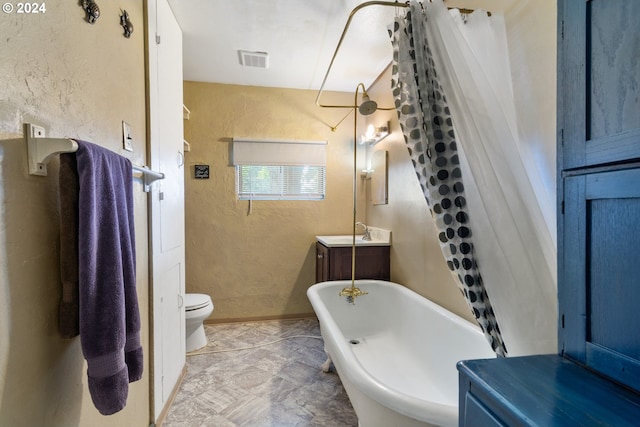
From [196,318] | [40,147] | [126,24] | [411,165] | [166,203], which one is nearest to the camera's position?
[40,147]

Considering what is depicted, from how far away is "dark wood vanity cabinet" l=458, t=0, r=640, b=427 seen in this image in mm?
552

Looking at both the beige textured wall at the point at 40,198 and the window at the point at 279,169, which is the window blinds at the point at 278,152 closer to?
the window at the point at 279,169

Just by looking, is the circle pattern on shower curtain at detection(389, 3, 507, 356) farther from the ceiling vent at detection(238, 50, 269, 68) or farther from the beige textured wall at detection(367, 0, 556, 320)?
the ceiling vent at detection(238, 50, 269, 68)

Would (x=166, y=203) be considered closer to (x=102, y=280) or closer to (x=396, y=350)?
(x=102, y=280)

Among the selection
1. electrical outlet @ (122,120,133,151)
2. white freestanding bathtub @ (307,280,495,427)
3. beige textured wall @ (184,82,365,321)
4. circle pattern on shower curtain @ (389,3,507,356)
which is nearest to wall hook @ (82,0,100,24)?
electrical outlet @ (122,120,133,151)

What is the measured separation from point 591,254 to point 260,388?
2.00 m

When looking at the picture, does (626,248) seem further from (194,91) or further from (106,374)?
(194,91)

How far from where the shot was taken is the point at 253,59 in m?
2.52

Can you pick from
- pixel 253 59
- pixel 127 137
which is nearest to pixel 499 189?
pixel 127 137

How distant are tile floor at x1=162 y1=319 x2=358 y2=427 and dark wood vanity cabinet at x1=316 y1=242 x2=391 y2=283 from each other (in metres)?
0.67

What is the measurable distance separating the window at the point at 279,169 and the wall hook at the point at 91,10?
1.97 meters

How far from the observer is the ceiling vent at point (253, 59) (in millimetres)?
2428

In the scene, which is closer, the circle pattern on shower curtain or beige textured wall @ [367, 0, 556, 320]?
the circle pattern on shower curtain

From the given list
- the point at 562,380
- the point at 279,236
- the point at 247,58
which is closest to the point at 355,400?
the point at 562,380
